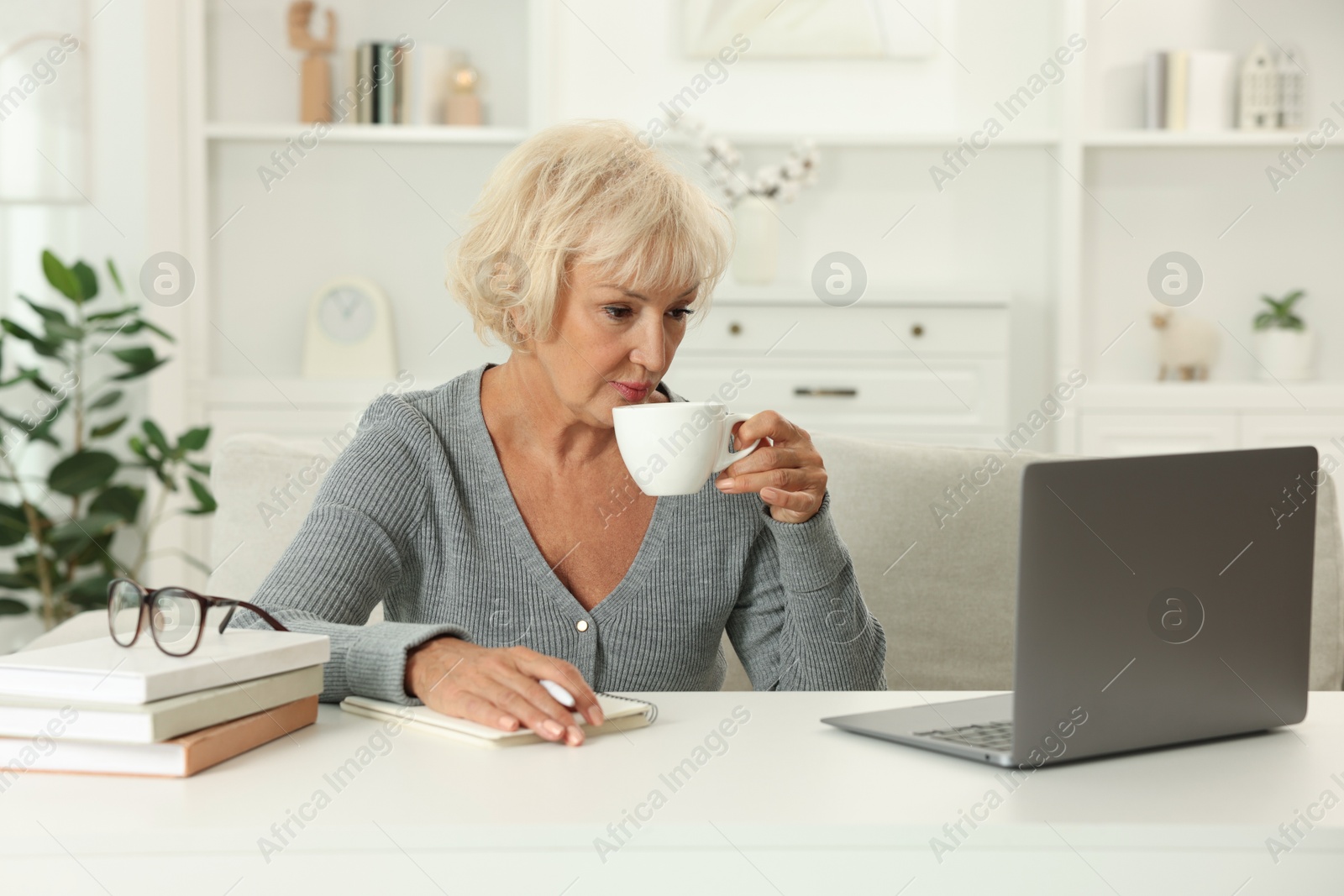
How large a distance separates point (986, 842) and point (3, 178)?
11.4ft

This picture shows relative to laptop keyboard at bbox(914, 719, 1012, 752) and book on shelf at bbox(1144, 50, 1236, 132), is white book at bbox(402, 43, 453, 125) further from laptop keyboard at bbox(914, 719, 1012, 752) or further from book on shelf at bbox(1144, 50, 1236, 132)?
laptop keyboard at bbox(914, 719, 1012, 752)

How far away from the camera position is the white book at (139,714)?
75 cm

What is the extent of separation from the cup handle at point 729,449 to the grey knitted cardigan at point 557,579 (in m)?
0.18

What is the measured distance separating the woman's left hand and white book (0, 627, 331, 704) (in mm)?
425

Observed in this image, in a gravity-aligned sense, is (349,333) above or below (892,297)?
below

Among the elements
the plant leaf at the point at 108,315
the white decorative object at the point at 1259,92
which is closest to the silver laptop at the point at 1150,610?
A: the plant leaf at the point at 108,315

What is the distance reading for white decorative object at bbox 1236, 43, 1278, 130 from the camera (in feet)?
11.7

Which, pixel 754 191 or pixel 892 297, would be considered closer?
pixel 892 297

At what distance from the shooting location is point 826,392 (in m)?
3.38

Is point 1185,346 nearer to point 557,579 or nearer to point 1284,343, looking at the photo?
point 1284,343

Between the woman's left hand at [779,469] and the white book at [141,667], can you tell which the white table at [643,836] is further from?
the woman's left hand at [779,469]

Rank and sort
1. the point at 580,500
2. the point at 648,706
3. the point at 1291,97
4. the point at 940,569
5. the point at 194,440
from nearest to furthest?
the point at 648,706 → the point at 580,500 → the point at 940,569 → the point at 194,440 → the point at 1291,97

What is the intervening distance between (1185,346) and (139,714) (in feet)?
11.3

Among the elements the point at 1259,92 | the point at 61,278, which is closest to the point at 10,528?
the point at 61,278
